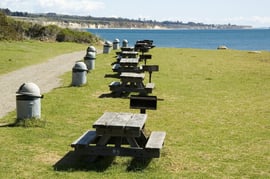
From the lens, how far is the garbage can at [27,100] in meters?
9.34

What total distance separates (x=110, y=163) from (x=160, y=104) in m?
5.86

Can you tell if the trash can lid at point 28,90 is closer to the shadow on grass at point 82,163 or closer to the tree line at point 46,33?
the shadow on grass at point 82,163

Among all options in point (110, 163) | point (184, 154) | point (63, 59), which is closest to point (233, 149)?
point (184, 154)

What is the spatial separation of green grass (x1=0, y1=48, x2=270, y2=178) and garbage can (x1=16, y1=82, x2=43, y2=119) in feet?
1.15

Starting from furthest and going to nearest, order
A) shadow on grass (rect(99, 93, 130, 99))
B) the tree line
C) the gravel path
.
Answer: the tree line
shadow on grass (rect(99, 93, 130, 99))
the gravel path

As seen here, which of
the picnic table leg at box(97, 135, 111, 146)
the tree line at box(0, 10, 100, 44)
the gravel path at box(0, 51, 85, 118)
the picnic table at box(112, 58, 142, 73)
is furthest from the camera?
the tree line at box(0, 10, 100, 44)

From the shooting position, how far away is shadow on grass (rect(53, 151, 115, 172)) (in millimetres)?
6902

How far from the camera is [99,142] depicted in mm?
7230

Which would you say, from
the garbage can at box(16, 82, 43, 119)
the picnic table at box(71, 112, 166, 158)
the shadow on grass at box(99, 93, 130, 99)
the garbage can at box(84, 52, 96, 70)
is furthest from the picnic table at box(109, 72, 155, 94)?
the picnic table at box(71, 112, 166, 158)

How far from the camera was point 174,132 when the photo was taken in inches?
374

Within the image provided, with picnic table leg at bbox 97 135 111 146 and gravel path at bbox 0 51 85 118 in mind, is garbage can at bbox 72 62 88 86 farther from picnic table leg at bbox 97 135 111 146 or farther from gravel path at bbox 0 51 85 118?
picnic table leg at bbox 97 135 111 146

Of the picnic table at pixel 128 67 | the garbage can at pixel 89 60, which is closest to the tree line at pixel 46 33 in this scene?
the garbage can at pixel 89 60

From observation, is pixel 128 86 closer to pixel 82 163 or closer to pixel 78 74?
pixel 78 74

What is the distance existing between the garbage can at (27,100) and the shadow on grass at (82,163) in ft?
7.24
